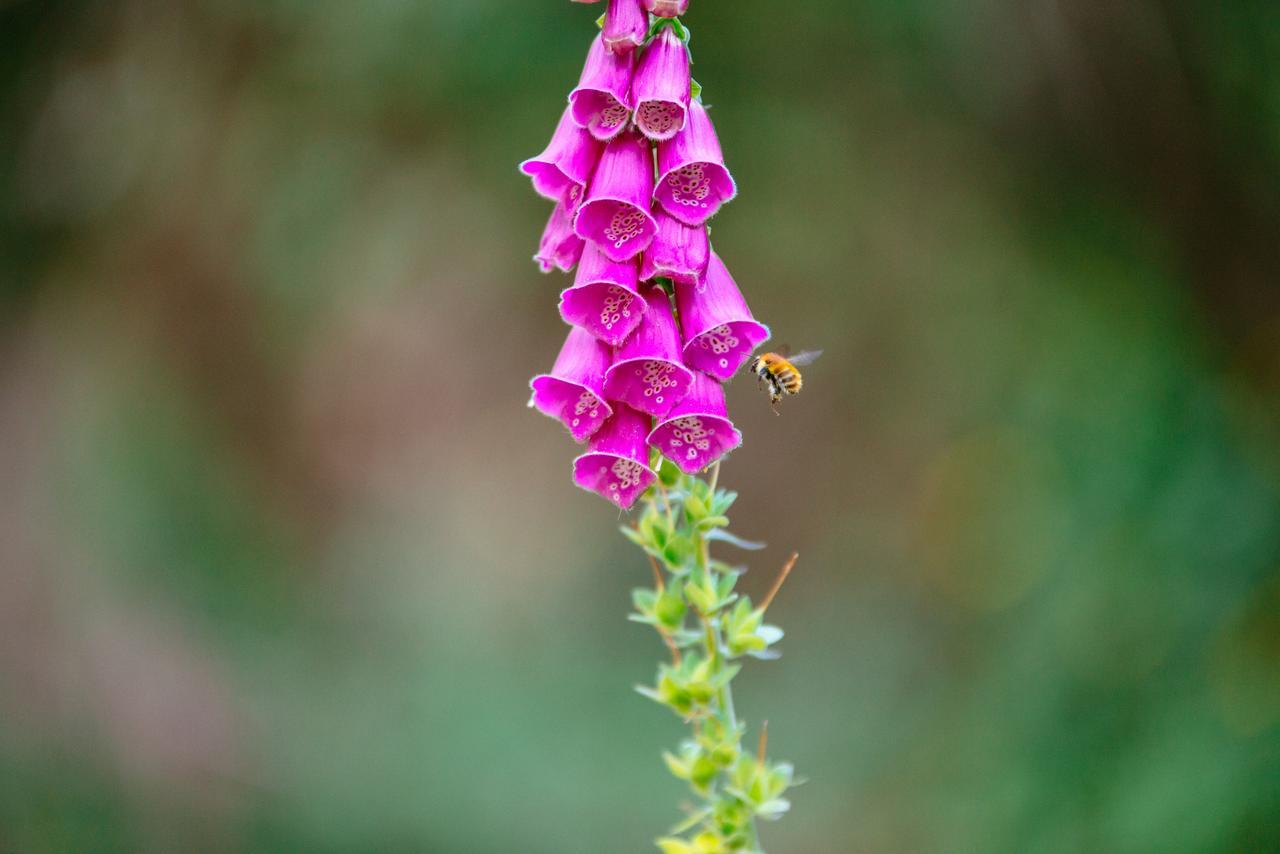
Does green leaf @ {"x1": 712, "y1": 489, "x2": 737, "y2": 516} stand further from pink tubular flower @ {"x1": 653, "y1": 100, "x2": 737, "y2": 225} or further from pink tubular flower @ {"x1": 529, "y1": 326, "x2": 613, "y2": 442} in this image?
pink tubular flower @ {"x1": 653, "y1": 100, "x2": 737, "y2": 225}

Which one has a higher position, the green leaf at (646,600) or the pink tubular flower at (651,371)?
the pink tubular flower at (651,371)

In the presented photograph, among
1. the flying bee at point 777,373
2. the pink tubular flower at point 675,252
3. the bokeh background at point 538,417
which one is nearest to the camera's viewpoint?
the pink tubular flower at point 675,252

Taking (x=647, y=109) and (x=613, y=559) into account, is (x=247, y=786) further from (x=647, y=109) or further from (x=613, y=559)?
(x=647, y=109)

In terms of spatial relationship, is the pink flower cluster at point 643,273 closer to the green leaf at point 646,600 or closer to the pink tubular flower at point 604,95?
the pink tubular flower at point 604,95


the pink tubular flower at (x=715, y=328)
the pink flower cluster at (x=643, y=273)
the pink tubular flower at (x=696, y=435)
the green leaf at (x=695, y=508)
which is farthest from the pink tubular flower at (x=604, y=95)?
the green leaf at (x=695, y=508)

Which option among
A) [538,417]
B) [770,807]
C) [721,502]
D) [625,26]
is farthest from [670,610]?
[538,417]

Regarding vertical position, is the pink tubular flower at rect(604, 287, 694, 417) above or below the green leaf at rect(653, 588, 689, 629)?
above

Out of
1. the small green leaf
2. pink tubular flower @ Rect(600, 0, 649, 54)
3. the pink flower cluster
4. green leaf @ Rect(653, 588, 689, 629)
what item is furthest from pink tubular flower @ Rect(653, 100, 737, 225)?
the small green leaf
